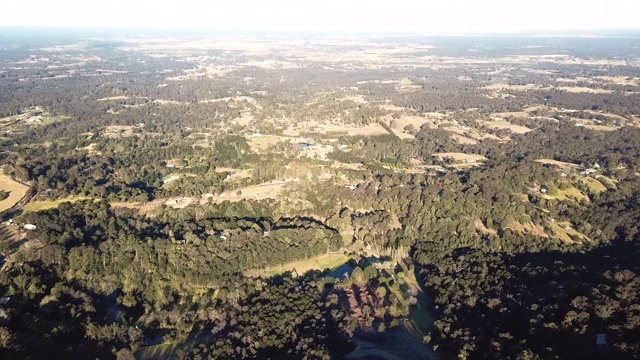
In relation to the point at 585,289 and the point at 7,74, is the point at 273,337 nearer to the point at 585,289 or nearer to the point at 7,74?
the point at 585,289

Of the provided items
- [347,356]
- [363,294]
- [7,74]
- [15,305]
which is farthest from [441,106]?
[7,74]

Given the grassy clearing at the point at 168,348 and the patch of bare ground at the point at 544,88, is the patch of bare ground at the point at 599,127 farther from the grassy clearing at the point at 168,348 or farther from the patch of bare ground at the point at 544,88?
the grassy clearing at the point at 168,348

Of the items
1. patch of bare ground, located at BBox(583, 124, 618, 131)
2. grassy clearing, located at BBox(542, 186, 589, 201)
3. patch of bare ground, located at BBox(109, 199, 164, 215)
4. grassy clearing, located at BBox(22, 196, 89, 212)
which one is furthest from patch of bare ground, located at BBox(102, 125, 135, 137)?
patch of bare ground, located at BBox(583, 124, 618, 131)

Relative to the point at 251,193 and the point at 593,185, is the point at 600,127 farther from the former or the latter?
the point at 251,193

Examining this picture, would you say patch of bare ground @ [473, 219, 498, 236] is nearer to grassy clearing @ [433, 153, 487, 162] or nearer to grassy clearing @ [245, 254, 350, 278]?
grassy clearing @ [245, 254, 350, 278]

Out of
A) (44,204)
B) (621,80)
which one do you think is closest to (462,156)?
(44,204)
